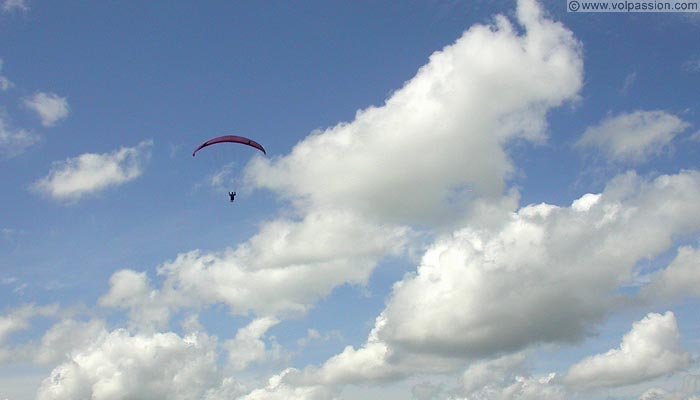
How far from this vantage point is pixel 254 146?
147375mm

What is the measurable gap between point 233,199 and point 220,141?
1462cm

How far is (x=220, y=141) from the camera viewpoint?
480 feet

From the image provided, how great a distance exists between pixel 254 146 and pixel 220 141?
7.04 m

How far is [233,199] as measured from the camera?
15462 cm

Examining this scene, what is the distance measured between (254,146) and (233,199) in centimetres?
1433
